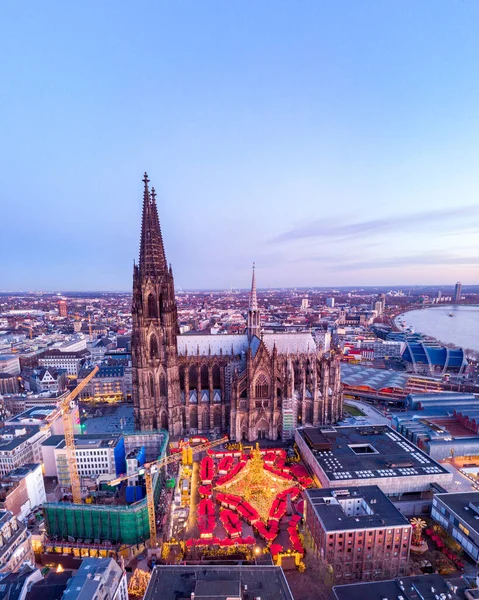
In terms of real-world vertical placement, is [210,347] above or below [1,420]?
above

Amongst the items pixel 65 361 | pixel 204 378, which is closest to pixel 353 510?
pixel 204 378

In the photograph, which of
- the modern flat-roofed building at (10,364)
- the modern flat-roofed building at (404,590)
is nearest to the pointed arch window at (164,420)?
the modern flat-roofed building at (404,590)

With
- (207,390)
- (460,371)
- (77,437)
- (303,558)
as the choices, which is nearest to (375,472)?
(303,558)

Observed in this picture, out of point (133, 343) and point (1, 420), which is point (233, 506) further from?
point (1, 420)

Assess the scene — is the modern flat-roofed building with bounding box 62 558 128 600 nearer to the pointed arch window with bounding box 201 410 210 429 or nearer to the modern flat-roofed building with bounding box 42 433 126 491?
the modern flat-roofed building with bounding box 42 433 126 491

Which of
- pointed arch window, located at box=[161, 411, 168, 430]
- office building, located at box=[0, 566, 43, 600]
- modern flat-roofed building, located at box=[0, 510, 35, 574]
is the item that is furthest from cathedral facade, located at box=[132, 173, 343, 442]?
office building, located at box=[0, 566, 43, 600]

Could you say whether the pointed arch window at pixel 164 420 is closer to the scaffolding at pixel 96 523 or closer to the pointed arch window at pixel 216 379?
the pointed arch window at pixel 216 379
